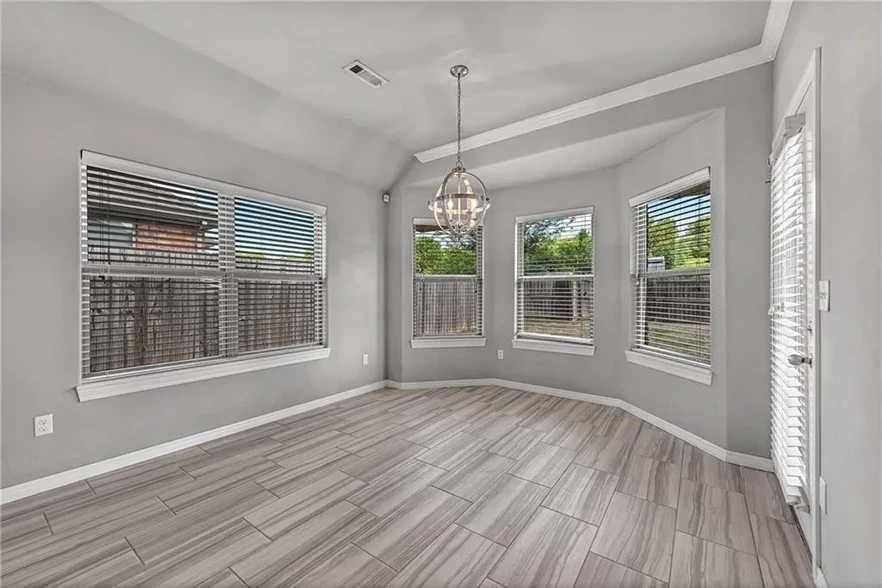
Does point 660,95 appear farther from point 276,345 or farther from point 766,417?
point 276,345

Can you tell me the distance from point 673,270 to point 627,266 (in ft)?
→ 1.79

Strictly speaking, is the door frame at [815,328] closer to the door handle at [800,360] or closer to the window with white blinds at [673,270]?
the door handle at [800,360]

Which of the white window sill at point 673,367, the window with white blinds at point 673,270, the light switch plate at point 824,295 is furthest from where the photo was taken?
the window with white blinds at point 673,270

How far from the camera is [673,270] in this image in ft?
10.8

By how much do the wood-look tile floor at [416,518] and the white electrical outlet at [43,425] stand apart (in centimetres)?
38

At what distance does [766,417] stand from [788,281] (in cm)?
112

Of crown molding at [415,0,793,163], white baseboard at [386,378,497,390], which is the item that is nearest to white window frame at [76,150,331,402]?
white baseboard at [386,378,497,390]

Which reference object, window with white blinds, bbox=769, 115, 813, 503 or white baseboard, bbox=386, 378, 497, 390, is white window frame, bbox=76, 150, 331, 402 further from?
window with white blinds, bbox=769, 115, 813, 503

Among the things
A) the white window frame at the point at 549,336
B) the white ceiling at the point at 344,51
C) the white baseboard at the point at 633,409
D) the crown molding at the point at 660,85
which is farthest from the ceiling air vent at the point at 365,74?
the white baseboard at the point at 633,409

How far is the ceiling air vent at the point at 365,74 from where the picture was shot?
276 centimetres

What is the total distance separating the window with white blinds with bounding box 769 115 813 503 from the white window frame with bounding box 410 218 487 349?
2954mm

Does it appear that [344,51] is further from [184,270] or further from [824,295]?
[824,295]

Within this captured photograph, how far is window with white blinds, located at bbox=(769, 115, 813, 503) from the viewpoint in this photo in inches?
71.3

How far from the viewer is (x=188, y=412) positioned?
3.05 meters
